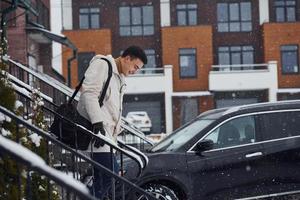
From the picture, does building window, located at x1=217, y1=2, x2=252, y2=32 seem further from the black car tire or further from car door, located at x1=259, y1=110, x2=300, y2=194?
the black car tire

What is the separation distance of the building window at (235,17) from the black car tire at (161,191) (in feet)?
103

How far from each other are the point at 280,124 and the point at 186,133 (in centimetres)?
137

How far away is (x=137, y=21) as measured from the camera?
3838 centimetres

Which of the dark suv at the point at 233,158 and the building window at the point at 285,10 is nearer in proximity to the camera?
the dark suv at the point at 233,158

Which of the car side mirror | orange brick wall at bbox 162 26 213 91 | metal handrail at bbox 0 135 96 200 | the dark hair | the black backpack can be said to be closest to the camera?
metal handrail at bbox 0 135 96 200

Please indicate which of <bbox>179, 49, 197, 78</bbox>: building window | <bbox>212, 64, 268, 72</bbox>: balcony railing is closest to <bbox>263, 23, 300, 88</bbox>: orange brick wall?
<bbox>212, 64, 268, 72</bbox>: balcony railing

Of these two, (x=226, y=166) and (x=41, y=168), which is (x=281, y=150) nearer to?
(x=226, y=166)

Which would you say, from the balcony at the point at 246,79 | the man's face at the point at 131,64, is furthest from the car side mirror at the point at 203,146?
the balcony at the point at 246,79

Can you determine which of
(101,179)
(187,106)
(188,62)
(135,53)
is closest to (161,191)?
(101,179)

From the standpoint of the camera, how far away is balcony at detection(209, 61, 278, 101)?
116ft

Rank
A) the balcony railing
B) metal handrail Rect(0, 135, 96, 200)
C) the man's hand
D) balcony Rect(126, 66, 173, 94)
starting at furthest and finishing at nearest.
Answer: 1. the balcony railing
2. balcony Rect(126, 66, 173, 94)
3. the man's hand
4. metal handrail Rect(0, 135, 96, 200)

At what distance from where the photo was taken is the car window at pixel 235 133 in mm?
8180

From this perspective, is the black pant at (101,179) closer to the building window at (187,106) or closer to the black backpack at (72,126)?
the black backpack at (72,126)

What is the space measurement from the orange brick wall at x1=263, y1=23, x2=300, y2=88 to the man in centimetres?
3169
